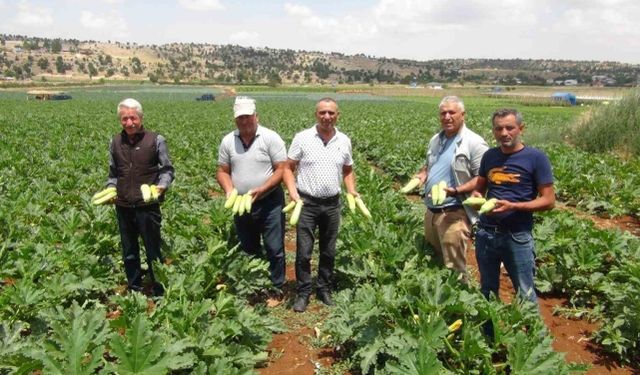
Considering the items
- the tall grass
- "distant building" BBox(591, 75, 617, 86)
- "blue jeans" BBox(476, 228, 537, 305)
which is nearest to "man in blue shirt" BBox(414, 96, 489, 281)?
"blue jeans" BBox(476, 228, 537, 305)

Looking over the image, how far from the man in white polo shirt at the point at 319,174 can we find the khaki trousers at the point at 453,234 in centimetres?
94

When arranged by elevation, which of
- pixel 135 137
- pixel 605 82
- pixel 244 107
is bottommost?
pixel 135 137

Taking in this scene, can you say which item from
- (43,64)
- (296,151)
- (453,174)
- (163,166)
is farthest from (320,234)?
A: (43,64)

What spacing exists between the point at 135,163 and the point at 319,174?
1751 mm

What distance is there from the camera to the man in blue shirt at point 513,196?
3.60m

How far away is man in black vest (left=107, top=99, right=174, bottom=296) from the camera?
15.0ft

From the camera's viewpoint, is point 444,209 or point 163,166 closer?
point 444,209

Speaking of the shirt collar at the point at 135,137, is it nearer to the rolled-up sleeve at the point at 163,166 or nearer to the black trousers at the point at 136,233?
the rolled-up sleeve at the point at 163,166

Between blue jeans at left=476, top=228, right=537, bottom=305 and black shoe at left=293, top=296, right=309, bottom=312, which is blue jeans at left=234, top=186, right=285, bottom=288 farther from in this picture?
blue jeans at left=476, top=228, right=537, bottom=305

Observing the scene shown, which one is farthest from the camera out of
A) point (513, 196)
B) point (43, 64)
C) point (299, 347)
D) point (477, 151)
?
point (43, 64)

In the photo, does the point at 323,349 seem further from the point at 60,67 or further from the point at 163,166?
the point at 60,67

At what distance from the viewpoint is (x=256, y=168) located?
4.75 meters

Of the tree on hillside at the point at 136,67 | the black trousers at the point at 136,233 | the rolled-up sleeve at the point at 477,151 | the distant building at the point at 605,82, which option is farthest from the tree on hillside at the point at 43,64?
the rolled-up sleeve at the point at 477,151

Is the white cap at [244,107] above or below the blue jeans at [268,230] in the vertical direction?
above
